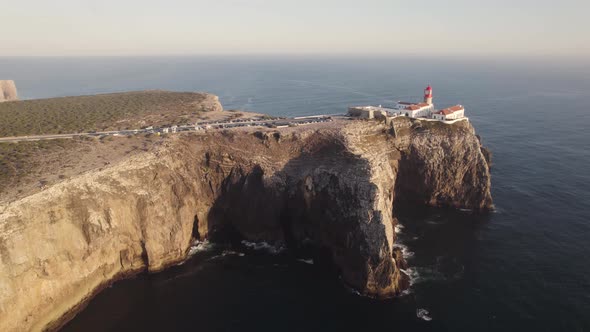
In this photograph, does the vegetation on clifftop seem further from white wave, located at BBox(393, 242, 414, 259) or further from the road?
white wave, located at BBox(393, 242, 414, 259)

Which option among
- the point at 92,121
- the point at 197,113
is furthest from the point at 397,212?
the point at 92,121

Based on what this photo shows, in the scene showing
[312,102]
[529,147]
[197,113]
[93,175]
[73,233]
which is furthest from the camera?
[312,102]

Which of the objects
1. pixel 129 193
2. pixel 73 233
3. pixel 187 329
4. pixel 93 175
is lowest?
pixel 187 329

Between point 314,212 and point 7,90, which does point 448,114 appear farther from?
point 7,90

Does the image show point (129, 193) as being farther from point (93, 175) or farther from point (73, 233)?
point (73, 233)

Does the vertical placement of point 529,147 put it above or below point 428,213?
above

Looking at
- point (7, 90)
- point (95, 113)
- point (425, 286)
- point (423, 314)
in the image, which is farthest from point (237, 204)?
point (7, 90)

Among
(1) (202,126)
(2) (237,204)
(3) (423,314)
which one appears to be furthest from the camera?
(1) (202,126)
